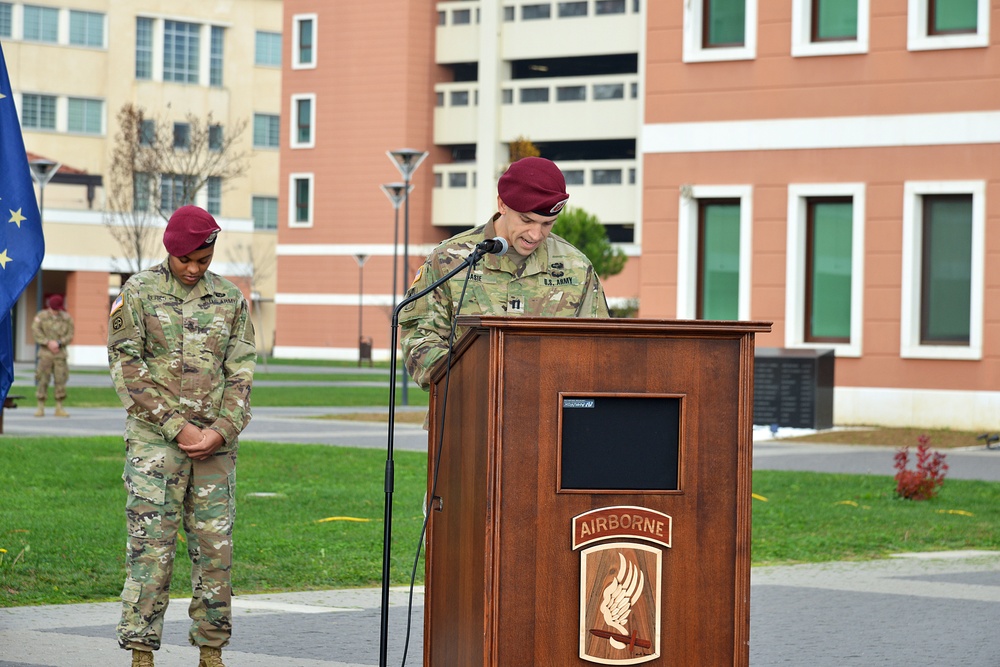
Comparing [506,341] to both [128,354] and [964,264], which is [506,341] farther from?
[964,264]

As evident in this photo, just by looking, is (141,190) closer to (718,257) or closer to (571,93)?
(571,93)

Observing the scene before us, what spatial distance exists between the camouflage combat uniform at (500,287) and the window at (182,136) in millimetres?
51372

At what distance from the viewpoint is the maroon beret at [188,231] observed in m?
6.66

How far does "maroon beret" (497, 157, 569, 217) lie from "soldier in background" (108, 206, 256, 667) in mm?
1885

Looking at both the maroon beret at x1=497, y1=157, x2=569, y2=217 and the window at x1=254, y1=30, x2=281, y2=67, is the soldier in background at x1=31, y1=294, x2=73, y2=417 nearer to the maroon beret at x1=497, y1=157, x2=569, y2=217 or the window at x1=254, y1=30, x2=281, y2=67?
the maroon beret at x1=497, y1=157, x2=569, y2=217

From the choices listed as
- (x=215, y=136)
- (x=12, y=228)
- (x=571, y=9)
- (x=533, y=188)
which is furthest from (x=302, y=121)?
(x=533, y=188)

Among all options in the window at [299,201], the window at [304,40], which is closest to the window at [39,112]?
the window at [304,40]

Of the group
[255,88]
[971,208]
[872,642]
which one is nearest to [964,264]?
[971,208]

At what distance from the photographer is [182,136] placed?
2608 inches

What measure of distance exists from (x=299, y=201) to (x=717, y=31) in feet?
182

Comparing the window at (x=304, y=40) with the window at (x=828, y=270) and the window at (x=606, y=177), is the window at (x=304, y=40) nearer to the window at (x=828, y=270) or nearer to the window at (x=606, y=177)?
the window at (x=606, y=177)

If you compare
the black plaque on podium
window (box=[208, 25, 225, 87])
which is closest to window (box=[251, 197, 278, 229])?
window (box=[208, 25, 225, 87])

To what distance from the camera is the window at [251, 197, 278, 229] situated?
→ 85.4 meters

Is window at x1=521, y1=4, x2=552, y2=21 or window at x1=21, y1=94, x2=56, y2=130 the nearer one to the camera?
window at x1=21, y1=94, x2=56, y2=130
